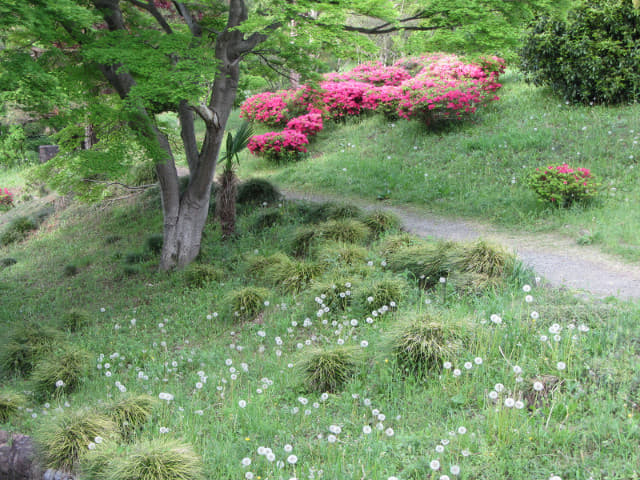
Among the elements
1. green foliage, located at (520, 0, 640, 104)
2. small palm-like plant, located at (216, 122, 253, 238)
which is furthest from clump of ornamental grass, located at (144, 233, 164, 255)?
green foliage, located at (520, 0, 640, 104)

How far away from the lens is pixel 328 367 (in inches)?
161

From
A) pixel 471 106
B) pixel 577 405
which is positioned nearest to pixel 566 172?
pixel 471 106

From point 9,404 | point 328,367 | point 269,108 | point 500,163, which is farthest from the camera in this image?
point 269,108

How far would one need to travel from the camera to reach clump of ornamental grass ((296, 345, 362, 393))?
405 cm

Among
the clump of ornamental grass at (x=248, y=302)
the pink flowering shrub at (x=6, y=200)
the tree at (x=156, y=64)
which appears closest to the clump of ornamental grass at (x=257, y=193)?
the tree at (x=156, y=64)

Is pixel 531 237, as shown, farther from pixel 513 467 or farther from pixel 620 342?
pixel 513 467

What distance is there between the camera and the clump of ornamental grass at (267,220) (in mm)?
9579

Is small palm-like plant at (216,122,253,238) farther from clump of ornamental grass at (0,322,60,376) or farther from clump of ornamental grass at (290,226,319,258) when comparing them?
clump of ornamental grass at (0,322,60,376)

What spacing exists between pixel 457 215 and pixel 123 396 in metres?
6.39

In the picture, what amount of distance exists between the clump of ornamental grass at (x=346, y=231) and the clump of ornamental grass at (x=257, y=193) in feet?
10.4

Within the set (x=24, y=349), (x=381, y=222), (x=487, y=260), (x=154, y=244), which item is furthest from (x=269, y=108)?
(x=487, y=260)

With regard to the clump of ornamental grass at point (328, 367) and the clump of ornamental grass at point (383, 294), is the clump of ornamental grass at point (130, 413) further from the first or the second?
the clump of ornamental grass at point (383, 294)

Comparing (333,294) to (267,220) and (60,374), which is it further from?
(267,220)

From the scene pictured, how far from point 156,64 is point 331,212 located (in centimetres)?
365
